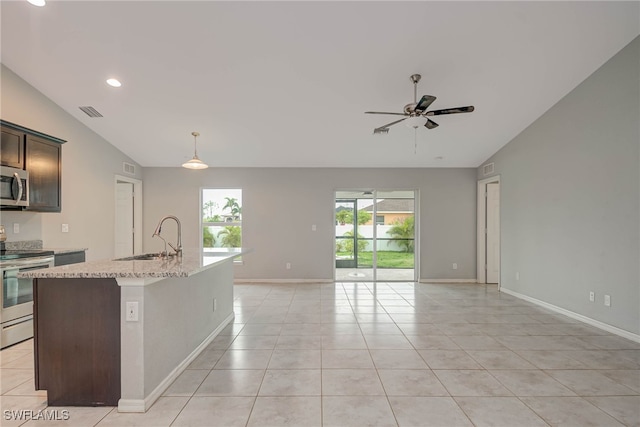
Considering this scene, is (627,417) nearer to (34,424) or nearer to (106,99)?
(34,424)

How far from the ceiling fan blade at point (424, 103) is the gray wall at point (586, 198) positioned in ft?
7.28

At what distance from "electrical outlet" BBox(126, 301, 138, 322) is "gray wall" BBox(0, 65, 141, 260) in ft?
9.60

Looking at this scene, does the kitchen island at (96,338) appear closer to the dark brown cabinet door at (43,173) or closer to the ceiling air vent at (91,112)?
the dark brown cabinet door at (43,173)

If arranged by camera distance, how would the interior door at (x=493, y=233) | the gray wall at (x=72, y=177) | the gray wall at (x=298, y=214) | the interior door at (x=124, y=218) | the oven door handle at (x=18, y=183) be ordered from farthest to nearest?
1. the gray wall at (x=298, y=214)
2. the interior door at (x=493, y=233)
3. the interior door at (x=124, y=218)
4. the gray wall at (x=72, y=177)
5. the oven door handle at (x=18, y=183)

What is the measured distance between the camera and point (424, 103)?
303 cm

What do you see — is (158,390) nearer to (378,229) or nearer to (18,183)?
(18,183)

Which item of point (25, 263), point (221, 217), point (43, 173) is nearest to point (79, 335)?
point (25, 263)

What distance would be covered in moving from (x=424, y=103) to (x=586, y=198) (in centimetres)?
254

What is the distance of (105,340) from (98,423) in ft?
1.57

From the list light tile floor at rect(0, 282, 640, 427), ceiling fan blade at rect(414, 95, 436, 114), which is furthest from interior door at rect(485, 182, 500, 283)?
ceiling fan blade at rect(414, 95, 436, 114)

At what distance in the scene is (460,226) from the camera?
6273 millimetres

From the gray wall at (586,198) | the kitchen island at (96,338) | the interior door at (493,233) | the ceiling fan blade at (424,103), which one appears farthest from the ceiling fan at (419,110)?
the interior door at (493,233)

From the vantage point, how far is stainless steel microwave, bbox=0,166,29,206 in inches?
123

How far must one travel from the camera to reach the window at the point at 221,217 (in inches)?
251
